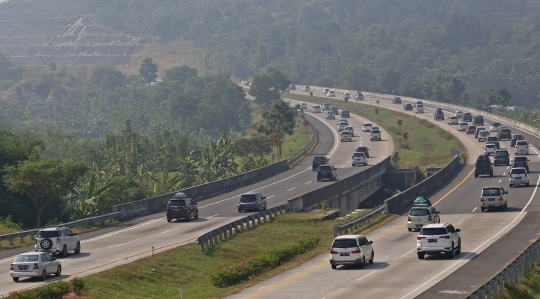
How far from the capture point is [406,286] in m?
35.8

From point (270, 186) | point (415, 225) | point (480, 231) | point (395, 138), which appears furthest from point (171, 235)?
point (395, 138)

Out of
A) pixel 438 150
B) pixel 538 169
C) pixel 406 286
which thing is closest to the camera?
pixel 406 286

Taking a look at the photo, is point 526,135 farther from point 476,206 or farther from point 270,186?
point 476,206

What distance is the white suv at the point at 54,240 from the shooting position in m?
45.7

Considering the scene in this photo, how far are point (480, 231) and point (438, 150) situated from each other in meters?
71.7

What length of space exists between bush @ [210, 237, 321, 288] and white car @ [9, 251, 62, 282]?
269 inches

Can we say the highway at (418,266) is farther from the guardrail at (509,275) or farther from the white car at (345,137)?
the white car at (345,137)

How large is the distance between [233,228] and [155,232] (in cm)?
472

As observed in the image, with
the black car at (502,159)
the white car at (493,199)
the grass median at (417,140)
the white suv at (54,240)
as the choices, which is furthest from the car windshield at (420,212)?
the grass median at (417,140)

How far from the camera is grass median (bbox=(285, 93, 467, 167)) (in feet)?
377

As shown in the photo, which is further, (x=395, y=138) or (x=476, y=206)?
(x=395, y=138)

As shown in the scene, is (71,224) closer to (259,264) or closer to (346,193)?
(259,264)

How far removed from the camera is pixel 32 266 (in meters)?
38.7

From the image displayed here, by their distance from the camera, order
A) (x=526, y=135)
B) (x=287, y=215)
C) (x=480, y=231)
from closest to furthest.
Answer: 1. (x=480, y=231)
2. (x=287, y=215)
3. (x=526, y=135)
